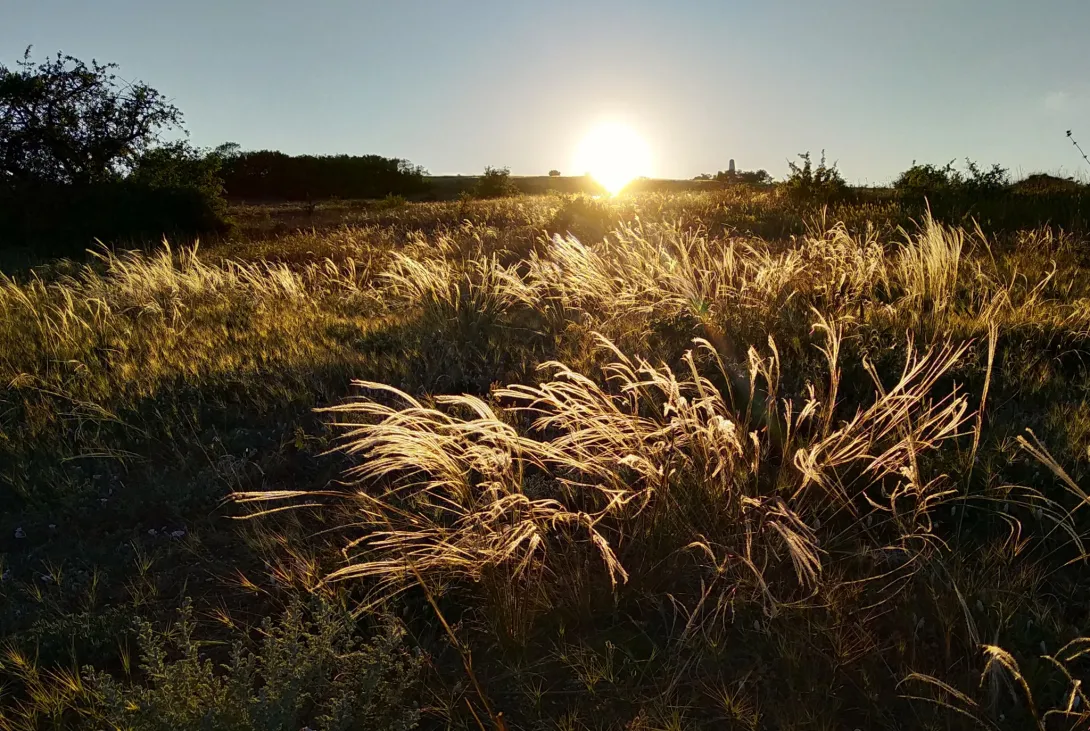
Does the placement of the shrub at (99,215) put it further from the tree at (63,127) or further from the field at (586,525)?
the field at (586,525)

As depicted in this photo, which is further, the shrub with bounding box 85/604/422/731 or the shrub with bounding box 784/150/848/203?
the shrub with bounding box 784/150/848/203

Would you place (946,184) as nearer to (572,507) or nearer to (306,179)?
(572,507)

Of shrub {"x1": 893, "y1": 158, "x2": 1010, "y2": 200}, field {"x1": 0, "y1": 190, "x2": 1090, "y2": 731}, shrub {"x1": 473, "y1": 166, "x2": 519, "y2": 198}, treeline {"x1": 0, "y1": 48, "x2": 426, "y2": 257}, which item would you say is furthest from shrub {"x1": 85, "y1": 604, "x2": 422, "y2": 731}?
shrub {"x1": 473, "y1": 166, "x2": 519, "y2": 198}

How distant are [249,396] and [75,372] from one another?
1586 mm

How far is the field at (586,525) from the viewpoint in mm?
1880

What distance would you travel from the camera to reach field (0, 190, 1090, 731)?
1880mm

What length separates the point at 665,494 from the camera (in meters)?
2.41

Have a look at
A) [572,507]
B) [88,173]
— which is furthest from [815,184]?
[88,173]

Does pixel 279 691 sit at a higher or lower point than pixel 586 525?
lower

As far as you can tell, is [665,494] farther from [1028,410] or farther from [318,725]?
[1028,410]

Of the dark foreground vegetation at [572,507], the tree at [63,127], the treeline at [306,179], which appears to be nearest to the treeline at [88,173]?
the tree at [63,127]

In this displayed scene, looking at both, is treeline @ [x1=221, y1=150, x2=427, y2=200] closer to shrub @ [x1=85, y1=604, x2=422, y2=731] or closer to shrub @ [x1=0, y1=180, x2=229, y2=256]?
shrub @ [x1=0, y1=180, x2=229, y2=256]

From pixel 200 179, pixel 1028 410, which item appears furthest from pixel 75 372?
pixel 200 179

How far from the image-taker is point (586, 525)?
7.88ft
